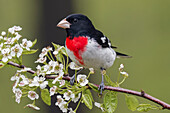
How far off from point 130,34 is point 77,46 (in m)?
7.19

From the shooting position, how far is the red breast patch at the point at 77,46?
1.64 metres

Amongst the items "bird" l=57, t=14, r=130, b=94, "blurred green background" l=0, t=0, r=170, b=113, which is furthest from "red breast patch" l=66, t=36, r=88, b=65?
"blurred green background" l=0, t=0, r=170, b=113

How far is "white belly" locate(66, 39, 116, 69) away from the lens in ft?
5.43

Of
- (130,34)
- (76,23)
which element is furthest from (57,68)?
(130,34)

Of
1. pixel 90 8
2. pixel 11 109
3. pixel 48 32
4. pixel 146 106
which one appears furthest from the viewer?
pixel 90 8

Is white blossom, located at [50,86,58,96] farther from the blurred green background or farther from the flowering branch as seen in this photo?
the blurred green background

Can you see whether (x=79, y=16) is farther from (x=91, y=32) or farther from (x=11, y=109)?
(x=11, y=109)

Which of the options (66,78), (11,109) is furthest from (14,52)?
(11,109)

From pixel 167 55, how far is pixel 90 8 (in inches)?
A: 110

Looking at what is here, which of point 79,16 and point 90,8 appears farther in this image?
point 90,8

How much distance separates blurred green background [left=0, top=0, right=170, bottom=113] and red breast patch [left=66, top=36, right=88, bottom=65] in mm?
5431

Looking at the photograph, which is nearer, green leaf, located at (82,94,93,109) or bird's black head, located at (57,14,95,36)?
green leaf, located at (82,94,93,109)

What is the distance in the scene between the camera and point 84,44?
5.45 ft

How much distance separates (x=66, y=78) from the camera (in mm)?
1362
